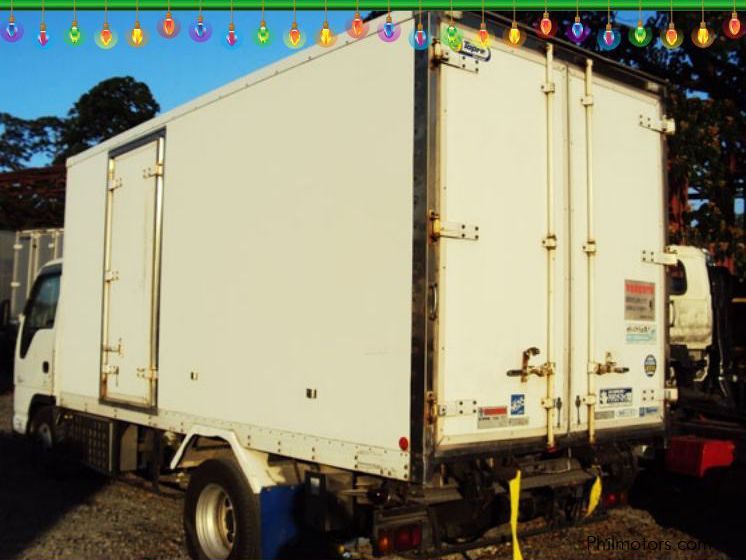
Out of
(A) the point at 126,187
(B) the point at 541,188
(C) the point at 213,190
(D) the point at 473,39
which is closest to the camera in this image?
(D) the point at 473,39

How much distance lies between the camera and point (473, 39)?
441 centimetres

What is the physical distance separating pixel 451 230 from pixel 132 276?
134 inches

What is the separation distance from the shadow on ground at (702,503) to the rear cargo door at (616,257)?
1247mm

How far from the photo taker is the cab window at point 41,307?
26.9 feet

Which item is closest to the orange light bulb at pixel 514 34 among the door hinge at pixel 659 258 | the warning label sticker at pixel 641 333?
the door hinge at pixel 659 258

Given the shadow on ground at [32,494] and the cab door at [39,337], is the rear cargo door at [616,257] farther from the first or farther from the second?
the cab door at [39,337]

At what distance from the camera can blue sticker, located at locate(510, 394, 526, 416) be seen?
14.6 feet

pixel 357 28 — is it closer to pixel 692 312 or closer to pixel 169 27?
pixel 169 27

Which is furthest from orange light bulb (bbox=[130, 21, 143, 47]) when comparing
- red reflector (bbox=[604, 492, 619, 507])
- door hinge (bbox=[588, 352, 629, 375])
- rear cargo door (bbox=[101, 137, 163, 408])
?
red reflector (bbox=[604, 492, 619, 507])

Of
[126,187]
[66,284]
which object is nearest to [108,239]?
[126,187]

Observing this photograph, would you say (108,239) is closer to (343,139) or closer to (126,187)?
(126,187)

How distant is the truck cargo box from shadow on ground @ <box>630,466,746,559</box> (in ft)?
3.91

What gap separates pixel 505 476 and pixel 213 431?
80.9 inches

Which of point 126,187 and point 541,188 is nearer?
point 541,188
